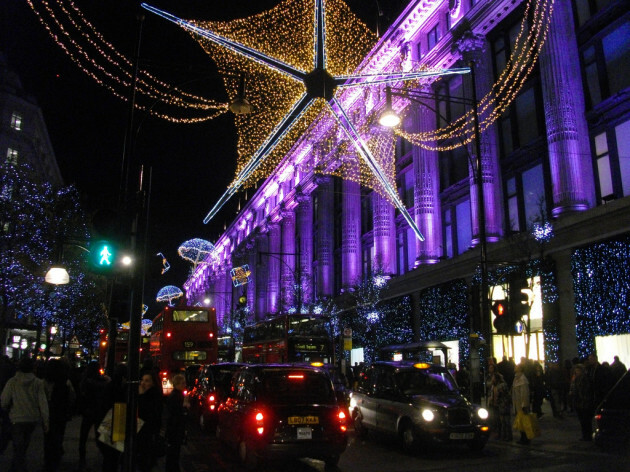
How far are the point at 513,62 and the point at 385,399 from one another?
20.7 meters

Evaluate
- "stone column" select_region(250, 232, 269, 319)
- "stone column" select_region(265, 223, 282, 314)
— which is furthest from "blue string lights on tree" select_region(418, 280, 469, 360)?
"stone column" select_region(250, 232, 269, 319)

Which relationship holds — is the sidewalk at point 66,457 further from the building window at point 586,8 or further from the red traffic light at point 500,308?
the building window at point 586,8

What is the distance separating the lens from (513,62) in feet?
91.0

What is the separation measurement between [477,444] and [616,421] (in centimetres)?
495

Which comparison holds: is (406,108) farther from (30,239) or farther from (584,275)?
(30,239)

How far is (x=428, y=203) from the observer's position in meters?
33.0

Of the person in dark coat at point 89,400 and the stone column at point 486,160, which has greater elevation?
the stone column at point 486,160

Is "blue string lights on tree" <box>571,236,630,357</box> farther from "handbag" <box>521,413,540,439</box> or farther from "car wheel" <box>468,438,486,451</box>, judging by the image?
"car wheel" <box>468,438,486,451</box>

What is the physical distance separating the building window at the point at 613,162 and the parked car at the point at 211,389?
52.5 feet

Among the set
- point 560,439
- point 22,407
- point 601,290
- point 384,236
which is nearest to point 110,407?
point 22,407

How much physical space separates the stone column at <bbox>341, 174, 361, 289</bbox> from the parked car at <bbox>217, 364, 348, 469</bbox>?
34.3 meters

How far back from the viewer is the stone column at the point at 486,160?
27500 millimetres

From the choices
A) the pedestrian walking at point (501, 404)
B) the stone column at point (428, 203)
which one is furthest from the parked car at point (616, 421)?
the stone column at point (428, 203)

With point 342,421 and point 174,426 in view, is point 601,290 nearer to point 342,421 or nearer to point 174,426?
point 342,421
